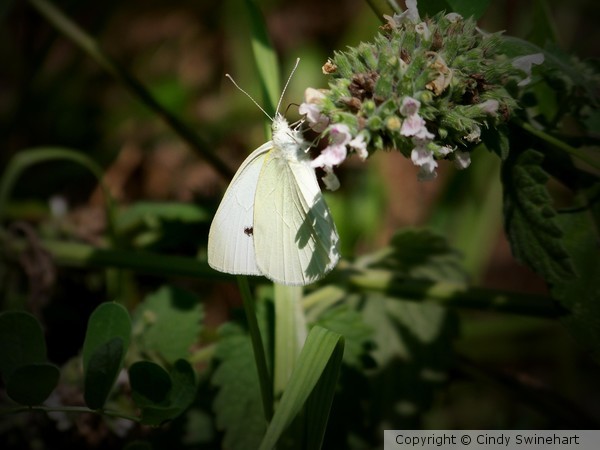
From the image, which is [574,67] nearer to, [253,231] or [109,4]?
[253,231]

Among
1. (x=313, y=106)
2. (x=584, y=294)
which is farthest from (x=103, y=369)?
(x=584, y=294)

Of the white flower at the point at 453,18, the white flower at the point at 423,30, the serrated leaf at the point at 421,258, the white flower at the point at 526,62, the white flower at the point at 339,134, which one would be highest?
the white flower at the point at 453,18

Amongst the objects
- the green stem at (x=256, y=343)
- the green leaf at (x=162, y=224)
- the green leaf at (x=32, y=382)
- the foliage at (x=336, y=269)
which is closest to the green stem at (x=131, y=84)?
the foliage at (x=336, y=269)

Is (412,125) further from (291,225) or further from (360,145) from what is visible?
(291,225)

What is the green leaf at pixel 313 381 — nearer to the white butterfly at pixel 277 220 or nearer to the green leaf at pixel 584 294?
the white butterfly at pixel 277 220

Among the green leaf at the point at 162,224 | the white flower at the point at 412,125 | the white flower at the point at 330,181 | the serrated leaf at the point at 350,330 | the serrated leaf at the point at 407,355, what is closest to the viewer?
the white flower at the point at 412,125

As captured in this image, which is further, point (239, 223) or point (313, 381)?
point (239, 223)

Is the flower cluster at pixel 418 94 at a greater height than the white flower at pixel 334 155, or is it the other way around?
the flower cluster at pixel 418 94
